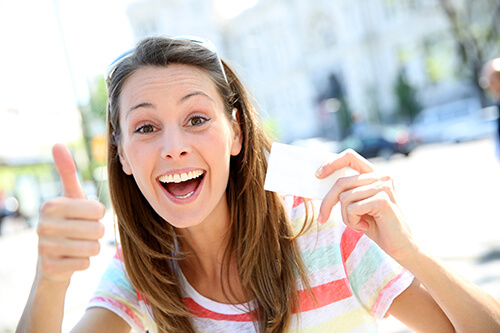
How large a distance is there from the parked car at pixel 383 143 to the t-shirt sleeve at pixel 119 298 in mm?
18273

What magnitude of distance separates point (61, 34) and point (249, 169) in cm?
951

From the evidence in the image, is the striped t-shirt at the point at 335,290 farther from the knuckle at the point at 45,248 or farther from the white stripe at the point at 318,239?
the knuckle at the point at 45,248

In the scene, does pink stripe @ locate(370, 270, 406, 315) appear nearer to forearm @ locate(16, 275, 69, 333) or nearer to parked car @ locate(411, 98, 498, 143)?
forearm @ locate(16, 275, 69, 333)

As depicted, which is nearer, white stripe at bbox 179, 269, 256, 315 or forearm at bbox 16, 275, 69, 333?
forearm at bbox 16, 275, 69, 333

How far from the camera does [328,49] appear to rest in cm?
4431

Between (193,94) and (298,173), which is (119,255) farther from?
(298,173)

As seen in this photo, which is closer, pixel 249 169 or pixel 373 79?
pixel 249 169

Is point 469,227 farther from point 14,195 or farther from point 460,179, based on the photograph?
point 14,195

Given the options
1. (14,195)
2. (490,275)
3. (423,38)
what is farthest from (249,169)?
(423,38)

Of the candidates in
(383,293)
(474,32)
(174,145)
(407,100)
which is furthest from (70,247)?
(407,100)

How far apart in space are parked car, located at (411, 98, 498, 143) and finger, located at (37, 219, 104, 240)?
555 inches

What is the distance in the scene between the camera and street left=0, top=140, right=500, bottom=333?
16.1 feet

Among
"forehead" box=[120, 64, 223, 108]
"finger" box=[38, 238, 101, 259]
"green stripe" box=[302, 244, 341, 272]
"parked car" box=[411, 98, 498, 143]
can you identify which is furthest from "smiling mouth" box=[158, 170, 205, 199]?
"parked car" box=[411, 98, 498, 143]

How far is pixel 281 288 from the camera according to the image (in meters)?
1.77
